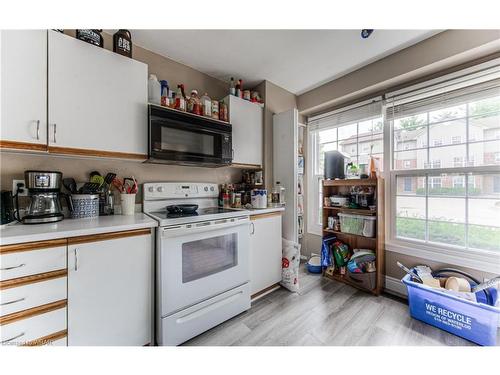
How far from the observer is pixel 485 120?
1583 millimetres

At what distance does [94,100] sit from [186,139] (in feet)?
2.09

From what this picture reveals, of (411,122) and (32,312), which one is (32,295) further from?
(411,122)

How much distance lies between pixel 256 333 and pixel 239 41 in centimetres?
239

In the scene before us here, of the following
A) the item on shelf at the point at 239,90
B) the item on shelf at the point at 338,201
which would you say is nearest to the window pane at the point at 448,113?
the item on shelf at the point at 338,201

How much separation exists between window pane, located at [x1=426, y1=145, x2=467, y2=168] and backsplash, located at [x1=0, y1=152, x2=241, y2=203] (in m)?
2.05

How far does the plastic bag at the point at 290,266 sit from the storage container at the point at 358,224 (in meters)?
0.64

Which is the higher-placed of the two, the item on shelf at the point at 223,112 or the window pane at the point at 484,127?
the item on shelf at the point at 223,112

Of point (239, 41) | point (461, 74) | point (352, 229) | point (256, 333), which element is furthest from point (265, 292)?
point (461, 74)

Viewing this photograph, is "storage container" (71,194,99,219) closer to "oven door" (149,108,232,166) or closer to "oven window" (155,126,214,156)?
"oven door" (149,108,232,166)

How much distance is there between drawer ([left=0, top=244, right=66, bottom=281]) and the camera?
83 centimetres

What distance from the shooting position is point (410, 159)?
6.42ft

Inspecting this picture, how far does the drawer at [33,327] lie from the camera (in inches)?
33.6

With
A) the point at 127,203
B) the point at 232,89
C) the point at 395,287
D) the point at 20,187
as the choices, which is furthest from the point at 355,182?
the point at 20,187

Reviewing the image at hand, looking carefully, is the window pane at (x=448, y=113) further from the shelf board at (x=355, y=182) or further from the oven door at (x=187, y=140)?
the oven door at (x=187, y=140)
